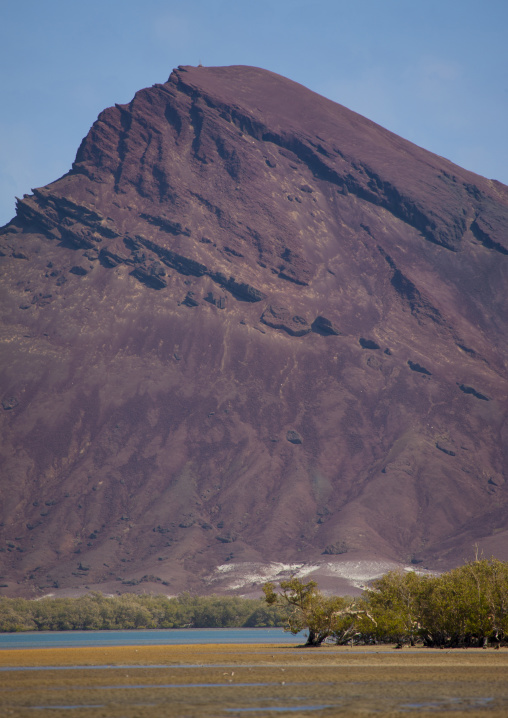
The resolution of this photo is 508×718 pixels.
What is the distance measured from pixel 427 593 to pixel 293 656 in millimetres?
10319

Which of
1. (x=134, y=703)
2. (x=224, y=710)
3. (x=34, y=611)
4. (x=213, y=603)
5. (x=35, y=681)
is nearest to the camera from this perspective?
(x=224, y=710)

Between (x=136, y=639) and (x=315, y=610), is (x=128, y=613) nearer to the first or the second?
(x=136, y=639)

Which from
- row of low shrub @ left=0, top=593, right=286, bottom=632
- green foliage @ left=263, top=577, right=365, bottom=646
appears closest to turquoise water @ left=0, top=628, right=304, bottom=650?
row of low shrub @ left=0, top=593, right=286, bottom=632

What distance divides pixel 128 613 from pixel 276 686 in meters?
123

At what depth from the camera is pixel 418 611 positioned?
66.4m

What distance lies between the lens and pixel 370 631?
225ft

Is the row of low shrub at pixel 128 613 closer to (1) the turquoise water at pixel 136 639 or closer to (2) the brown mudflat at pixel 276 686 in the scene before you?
(1) the turquoise water at pixel 136 639

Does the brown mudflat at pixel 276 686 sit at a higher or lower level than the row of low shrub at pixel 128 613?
higher

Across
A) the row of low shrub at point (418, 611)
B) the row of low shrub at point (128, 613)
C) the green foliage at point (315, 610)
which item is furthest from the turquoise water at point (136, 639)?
the row of low shrub at point (418, 611)

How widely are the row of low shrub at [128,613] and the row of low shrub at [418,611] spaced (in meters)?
86.9

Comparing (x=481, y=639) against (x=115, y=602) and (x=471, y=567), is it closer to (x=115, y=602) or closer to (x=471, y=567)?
(x=471, y=567)

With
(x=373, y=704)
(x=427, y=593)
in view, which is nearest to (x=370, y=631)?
(x=427, y=593)

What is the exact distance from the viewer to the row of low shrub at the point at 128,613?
513 feet

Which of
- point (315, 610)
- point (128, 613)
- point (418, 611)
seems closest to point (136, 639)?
point (128, 613)
